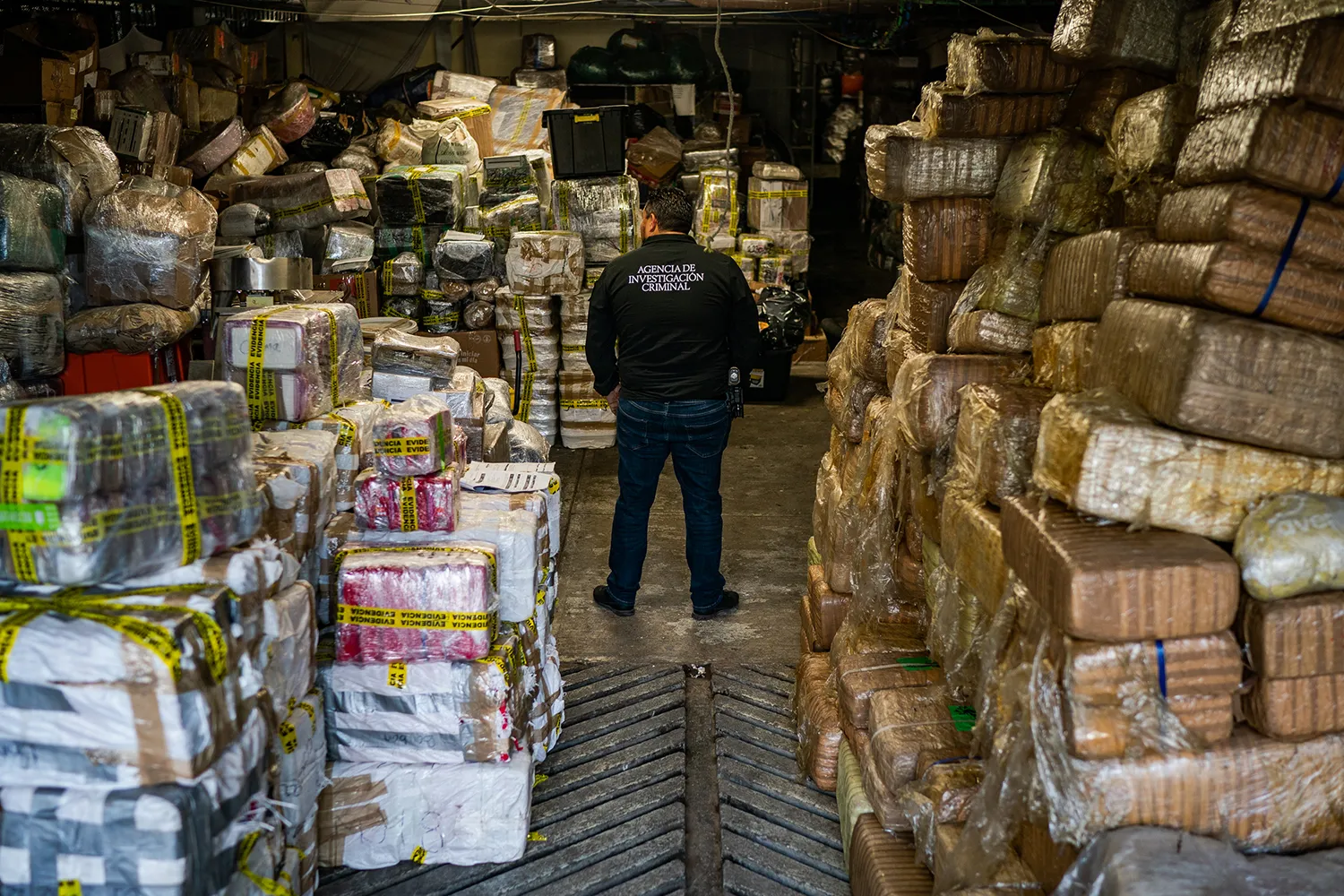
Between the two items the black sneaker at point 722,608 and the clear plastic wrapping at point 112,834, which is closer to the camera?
the clear plastic wrapping at point 112,834

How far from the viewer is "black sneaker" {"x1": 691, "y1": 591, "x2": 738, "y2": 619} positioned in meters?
5.05

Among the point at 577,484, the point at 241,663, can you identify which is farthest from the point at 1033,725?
the point at 577,484

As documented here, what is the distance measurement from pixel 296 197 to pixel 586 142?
2.05 meters

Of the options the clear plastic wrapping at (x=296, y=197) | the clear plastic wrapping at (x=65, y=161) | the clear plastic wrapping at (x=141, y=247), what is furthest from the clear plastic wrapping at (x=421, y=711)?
the clear plastic wrapping at (x=296, y=197)

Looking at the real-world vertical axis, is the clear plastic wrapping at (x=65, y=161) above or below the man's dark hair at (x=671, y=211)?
above

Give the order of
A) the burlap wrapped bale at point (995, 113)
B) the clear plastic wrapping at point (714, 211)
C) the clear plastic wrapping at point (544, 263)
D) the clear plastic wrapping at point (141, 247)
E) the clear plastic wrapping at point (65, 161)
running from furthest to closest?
the clear plastic wrapping at point (714, 211) < the clear plastic wrapping at point (544, 263) < the clear plastic wrapping at point (141, 247) < the clear plastic wrapping at point (65, 161) < the burlap wrapped bale at point (995, 113)

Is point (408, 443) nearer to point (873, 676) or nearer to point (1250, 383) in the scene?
point (873, 676)

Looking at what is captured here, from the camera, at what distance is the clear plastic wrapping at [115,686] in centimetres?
218

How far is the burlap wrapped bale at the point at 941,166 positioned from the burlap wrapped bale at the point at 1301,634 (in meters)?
1.72

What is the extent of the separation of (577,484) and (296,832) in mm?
4318

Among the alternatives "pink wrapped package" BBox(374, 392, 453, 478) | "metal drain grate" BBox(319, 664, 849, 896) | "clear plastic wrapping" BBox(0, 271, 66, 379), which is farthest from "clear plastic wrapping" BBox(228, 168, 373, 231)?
"pink wrapped package" BBox(374, 392, 453, 478)

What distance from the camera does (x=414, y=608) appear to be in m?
3.09

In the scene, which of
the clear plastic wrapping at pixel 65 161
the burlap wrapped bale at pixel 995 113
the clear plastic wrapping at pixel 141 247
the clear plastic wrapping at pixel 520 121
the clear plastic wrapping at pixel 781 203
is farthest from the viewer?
the clear plastic wrapping at pixel 781 203

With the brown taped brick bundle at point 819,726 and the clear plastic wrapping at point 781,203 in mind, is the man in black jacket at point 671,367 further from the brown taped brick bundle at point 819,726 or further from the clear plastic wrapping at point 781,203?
the clear plastic wrapping at point 781,203
